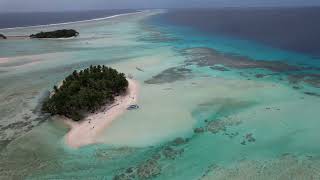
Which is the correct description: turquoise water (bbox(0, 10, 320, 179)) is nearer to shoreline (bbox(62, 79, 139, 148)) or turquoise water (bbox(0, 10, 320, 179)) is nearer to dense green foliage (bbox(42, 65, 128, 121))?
shoreline (bbox(62, 79, 139, 148))

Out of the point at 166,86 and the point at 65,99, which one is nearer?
the point at 65,99

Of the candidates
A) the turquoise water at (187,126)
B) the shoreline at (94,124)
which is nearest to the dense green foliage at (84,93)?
the shoreline at (94,124)

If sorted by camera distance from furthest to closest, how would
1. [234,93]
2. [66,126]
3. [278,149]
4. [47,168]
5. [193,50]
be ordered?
[193,50] < [234,93] < [66,126] < [278,149] < [47,168]

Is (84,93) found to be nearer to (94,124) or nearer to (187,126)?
(94,124)

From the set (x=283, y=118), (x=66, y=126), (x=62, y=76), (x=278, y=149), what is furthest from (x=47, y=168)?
(x=62, y=76)

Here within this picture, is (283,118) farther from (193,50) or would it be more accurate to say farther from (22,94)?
(193,50)

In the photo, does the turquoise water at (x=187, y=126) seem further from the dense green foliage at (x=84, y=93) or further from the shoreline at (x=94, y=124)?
the dense green foliage at (x=84, y=93)
